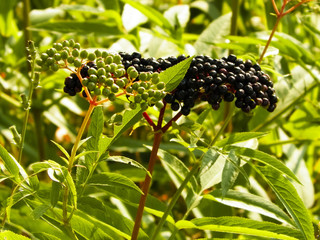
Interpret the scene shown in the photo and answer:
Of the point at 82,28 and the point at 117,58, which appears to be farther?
the point at 82,28

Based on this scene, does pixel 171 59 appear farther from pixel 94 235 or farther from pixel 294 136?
pixel 294 136

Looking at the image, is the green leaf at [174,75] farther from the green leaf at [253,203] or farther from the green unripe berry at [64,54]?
the green leaf at [253,203]

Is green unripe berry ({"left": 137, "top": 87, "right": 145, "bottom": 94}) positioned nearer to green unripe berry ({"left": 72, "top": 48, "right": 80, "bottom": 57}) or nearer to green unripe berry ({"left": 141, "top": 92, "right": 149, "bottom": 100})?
green unripe berry ({"left": 141, "top": 92, "right": 149, "bottom": 100})

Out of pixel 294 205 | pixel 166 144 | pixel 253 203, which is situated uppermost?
pixel 294 205

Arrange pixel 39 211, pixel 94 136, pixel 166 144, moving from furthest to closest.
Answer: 1. pixel 166 144
2. pixel 94 136
3. pixel 39 211

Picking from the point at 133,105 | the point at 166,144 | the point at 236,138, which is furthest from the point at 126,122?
the point at 166,144

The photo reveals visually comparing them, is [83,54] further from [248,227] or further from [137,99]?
[248,227]

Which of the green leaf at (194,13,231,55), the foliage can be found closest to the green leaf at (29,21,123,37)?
the foliage

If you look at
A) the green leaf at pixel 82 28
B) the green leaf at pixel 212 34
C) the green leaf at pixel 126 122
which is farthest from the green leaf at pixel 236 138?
the green leaf at pixel 82 28
